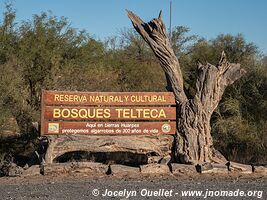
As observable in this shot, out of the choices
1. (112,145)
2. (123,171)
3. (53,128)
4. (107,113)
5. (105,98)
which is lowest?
(123,171)

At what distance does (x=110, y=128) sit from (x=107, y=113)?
0.41 meters

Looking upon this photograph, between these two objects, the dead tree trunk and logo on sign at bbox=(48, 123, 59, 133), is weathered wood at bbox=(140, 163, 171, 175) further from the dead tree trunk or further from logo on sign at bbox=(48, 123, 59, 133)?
logo on sign at bbox=(48, 123, 59, 133)

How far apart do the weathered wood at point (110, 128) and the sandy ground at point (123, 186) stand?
4.56 feet

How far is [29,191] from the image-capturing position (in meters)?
10.6

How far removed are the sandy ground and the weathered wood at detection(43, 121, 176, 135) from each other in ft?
4.56

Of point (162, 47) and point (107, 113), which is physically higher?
point (162, 47)

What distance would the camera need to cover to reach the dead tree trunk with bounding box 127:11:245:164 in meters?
13.9

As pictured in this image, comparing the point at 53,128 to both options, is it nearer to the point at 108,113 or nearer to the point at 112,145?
the point at 108,113

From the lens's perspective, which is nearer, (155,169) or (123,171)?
(123,171)

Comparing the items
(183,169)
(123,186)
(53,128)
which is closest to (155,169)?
(183,169)

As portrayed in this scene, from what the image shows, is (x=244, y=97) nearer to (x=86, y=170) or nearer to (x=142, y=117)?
(x=142, y=117)

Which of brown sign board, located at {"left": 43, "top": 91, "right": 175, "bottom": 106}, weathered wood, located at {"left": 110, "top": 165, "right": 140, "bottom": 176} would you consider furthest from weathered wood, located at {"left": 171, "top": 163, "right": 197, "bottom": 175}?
brown sign board, located at {"left": 43, "top": 91, "right": 175, "bottom": 106}

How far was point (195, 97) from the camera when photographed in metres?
14.1

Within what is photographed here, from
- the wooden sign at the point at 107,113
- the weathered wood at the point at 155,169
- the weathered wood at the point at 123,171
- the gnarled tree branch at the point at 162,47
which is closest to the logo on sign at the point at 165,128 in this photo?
the wooden sign at the point at 107,113
